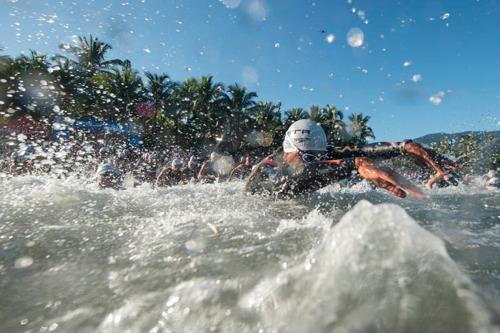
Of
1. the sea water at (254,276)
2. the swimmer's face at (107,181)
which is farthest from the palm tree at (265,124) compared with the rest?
the sea water at (254,276)

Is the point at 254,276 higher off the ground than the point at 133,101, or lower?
lower

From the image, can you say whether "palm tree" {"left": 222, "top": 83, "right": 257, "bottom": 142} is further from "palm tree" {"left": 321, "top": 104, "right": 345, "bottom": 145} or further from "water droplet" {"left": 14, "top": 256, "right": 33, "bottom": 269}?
"water droplet" {"left": 14, "top": 256, "right": 33, "bottom": 269}

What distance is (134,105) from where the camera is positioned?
36.7m

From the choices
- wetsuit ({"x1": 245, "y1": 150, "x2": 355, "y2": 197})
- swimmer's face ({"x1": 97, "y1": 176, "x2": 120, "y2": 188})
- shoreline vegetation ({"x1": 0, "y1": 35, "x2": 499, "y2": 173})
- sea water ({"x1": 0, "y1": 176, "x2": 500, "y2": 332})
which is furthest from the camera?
shoreline vegetation ({"x1": 0, "y1": 35, "x2": 499, "y2": 173})

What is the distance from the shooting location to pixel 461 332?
5.46 ft

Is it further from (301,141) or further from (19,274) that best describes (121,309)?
(301,141)

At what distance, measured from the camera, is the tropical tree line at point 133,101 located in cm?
3170

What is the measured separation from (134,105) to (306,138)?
34058 millimetres

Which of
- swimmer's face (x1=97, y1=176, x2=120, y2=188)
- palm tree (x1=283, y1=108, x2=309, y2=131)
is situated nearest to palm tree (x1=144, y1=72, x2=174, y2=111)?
palm tree (x1=283, y1=108, x2=309, y2=131)

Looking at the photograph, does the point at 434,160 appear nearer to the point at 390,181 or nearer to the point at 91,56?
the point at 390,181

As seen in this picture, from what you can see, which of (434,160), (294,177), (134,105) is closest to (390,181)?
(294,177)

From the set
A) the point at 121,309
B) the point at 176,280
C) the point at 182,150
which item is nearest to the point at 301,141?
the point at 176,280

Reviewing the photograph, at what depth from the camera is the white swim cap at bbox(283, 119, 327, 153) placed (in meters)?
5.61

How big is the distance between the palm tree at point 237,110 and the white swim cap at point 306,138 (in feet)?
120
